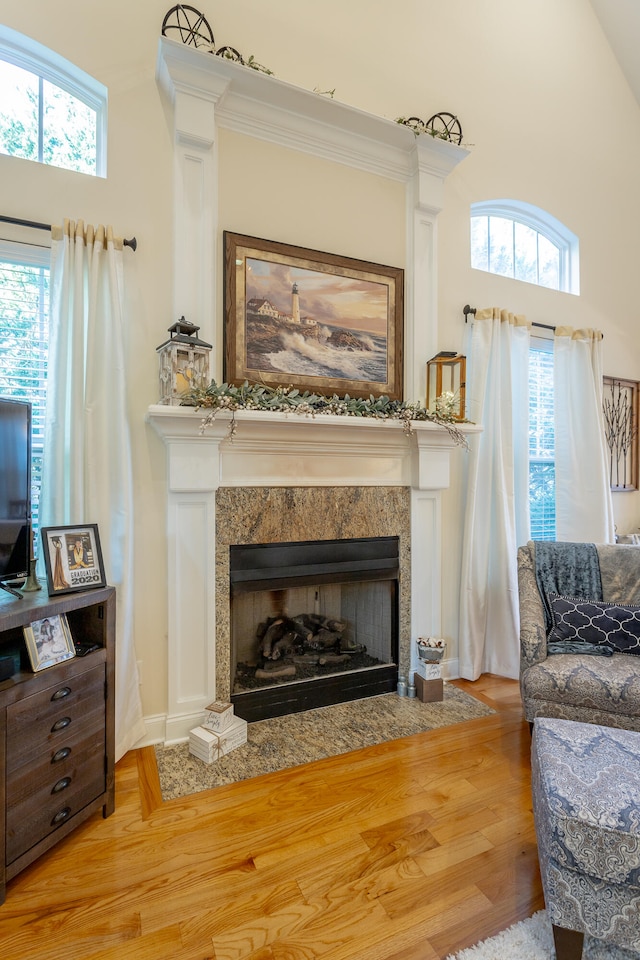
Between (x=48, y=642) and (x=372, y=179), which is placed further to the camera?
(x=372, y=179)

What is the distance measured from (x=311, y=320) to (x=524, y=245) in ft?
6.98

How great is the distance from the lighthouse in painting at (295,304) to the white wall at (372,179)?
0.98 feet

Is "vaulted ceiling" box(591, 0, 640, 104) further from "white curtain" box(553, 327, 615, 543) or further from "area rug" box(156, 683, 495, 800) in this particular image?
"area rug" box(156, 683, 495, 800)

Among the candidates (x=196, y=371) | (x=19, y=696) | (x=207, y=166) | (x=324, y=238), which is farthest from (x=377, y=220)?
(x=19, y=696)

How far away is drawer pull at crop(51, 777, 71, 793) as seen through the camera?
1.70 m

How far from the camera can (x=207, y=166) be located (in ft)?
8.23

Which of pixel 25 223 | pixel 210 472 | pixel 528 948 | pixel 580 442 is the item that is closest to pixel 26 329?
pixel 25 223

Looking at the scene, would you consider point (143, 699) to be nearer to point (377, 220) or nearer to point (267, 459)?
point (267, 459)

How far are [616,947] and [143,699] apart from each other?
205cm

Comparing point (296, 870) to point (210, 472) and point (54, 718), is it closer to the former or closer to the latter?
point (54, 718)

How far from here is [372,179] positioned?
299 centimetres

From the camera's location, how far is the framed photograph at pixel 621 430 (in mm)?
4016

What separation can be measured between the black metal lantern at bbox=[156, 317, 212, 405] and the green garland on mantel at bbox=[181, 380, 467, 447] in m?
0.05

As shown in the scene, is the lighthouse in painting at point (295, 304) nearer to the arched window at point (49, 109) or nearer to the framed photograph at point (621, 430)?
the arched window at point (49, 109)
